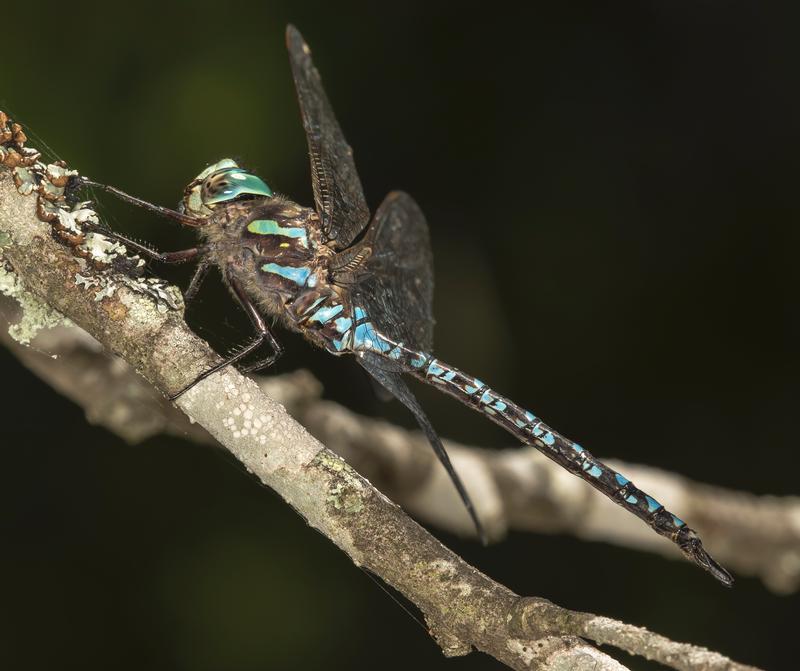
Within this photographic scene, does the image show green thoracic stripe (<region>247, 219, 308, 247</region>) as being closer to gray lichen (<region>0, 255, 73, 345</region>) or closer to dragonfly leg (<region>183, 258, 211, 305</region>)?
dragonfly leg (<region>183, 258, 211, 305</region>)

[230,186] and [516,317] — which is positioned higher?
[230,186]

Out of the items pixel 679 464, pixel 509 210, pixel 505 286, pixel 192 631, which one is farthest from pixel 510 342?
pixel 192 631

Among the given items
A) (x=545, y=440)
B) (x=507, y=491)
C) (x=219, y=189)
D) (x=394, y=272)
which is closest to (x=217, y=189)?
(x=219, y=189)

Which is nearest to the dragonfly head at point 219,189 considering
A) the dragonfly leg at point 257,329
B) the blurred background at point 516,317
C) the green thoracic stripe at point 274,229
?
the green thoracic stripe at point 274,229

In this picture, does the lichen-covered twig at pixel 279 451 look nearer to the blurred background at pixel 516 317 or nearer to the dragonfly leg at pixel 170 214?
the dragonfly leg at pixel 170 214

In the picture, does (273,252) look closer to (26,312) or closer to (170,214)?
(170,214)

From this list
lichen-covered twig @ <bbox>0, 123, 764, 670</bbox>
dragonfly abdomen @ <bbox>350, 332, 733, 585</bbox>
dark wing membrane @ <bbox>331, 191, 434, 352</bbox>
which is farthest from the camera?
dark wing membrane @ <bbox>331, 191, 434, 352</bbox>

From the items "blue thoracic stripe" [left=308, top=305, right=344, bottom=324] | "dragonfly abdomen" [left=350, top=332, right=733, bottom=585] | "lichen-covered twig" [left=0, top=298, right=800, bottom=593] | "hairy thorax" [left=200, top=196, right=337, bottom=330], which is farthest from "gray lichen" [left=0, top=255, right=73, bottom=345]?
"lichen-covered twig" [left=0, top=298, right=800, bottom=593]
